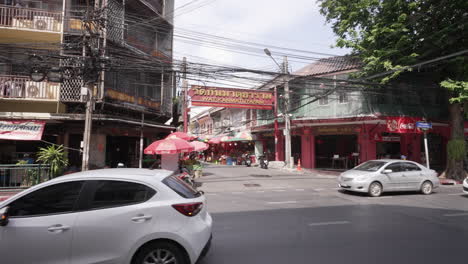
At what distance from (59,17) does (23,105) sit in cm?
500

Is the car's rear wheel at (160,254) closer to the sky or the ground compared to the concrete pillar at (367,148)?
closer to the ground

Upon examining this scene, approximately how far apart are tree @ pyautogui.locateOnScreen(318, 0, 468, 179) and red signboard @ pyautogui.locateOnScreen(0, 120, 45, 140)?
53.0 feet

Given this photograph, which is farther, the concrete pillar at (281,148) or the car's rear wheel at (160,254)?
the concrete pillar at (281,148)

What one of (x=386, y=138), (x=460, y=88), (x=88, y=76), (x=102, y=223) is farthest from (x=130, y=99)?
(x=386, y=138)

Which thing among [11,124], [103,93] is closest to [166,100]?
[103,93]

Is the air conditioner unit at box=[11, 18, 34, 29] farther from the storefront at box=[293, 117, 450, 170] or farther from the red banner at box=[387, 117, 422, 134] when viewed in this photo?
the red banner at box=[387, 117, 422, 134]

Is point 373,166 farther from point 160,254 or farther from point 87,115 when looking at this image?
point 87,115

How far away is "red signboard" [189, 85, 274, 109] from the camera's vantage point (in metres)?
18.0

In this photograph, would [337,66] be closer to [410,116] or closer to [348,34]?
[348,34]

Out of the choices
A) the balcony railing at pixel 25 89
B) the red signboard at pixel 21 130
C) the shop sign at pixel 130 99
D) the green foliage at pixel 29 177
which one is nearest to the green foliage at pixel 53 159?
the green foliage at pixel 29 177

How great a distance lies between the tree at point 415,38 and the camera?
12883mm

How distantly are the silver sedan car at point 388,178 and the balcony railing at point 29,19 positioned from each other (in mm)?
16014

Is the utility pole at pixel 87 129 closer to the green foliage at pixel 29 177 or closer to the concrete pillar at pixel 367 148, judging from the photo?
the green foliage at pixel 29 177

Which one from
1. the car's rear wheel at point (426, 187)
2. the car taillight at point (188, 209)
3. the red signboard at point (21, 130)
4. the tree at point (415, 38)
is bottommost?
the car's rear wheel at point (426, 187)
